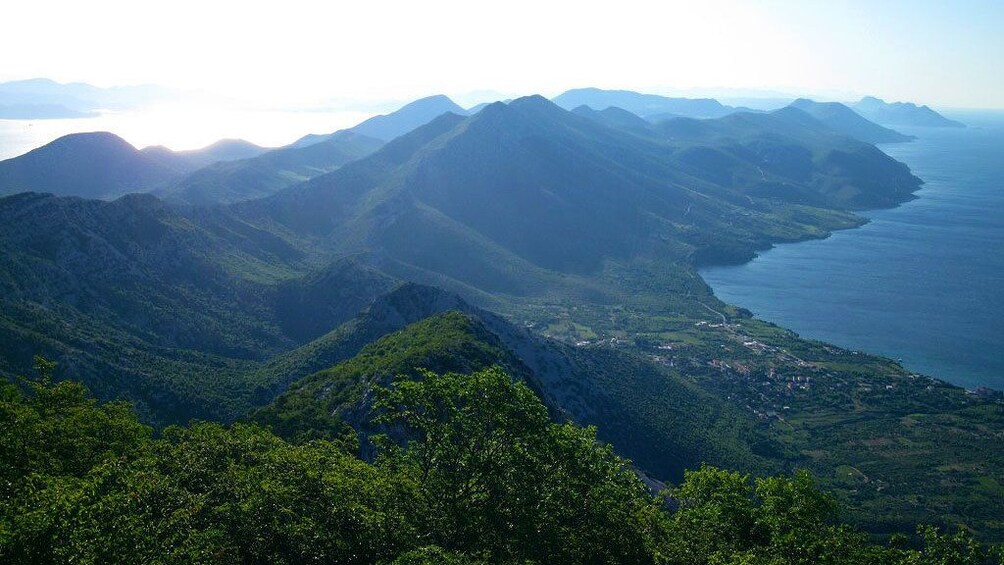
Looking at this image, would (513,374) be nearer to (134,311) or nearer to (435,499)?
(435,499)

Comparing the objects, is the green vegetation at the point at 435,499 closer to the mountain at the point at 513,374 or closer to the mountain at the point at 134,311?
the mountain at the point at 513,374

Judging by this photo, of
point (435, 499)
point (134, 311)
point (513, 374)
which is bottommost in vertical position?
point (513, 374)

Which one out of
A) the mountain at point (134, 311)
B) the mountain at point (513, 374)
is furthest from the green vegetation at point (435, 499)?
the mountain at point (134, 311)

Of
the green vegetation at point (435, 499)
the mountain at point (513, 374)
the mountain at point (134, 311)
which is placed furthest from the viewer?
the mountain at point (134, 311)

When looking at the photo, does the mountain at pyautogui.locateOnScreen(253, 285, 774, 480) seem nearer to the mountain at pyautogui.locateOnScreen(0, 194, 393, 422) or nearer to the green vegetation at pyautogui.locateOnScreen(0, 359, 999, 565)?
the mountain at pyautogui.locateOnScreen(0, 194, 393, 422)

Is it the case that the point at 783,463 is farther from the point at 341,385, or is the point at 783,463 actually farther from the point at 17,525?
the point at 17,525

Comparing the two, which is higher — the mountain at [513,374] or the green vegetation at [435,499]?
the green vegetation at [435,499]

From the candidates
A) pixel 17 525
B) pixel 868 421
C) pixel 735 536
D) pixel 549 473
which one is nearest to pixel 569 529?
pixel 549 473

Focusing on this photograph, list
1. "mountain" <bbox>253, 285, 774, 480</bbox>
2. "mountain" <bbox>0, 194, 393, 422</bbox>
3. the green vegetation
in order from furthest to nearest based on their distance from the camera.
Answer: "mountain" <bbox>0, 194, 393, 422</bbox> < "mountain" <bbox>253, 285, 774, 480</bbox> < the green vegetation

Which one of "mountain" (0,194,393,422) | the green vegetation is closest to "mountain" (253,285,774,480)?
"mountain" (0,194,393,422)

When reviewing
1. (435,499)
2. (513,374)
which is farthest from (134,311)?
(435,499)
